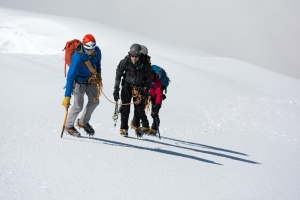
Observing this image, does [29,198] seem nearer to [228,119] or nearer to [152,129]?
[152,129]

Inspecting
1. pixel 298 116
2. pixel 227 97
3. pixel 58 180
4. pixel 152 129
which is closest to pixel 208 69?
pixel 227 97

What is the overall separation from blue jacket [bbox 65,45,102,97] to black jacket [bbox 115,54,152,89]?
719mm

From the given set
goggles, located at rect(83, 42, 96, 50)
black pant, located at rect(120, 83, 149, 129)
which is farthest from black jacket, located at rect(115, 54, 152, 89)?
goggles, located at rect(83, 42, 96, 50)

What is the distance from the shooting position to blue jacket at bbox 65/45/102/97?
6309mm

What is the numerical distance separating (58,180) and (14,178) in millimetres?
A: 481

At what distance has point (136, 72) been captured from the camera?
7.32 meters

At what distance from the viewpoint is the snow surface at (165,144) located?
4734 mm

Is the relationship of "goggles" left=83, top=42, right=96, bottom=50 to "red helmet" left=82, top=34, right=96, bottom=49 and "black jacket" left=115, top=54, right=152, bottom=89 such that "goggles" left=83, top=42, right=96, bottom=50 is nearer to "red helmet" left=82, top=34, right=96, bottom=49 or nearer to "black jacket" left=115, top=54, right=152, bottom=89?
"red helmet" left=82, top=34, right=96, bottom=49

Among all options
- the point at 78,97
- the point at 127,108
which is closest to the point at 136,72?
the point at 127,108

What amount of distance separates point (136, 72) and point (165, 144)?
1492mm

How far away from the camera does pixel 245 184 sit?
18.9 feet

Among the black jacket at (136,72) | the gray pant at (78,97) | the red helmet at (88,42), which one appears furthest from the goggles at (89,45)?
the black jacket at (136,72)

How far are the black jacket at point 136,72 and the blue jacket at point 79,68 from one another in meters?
0.72

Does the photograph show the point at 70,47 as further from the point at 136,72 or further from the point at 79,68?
the point at 136,72
